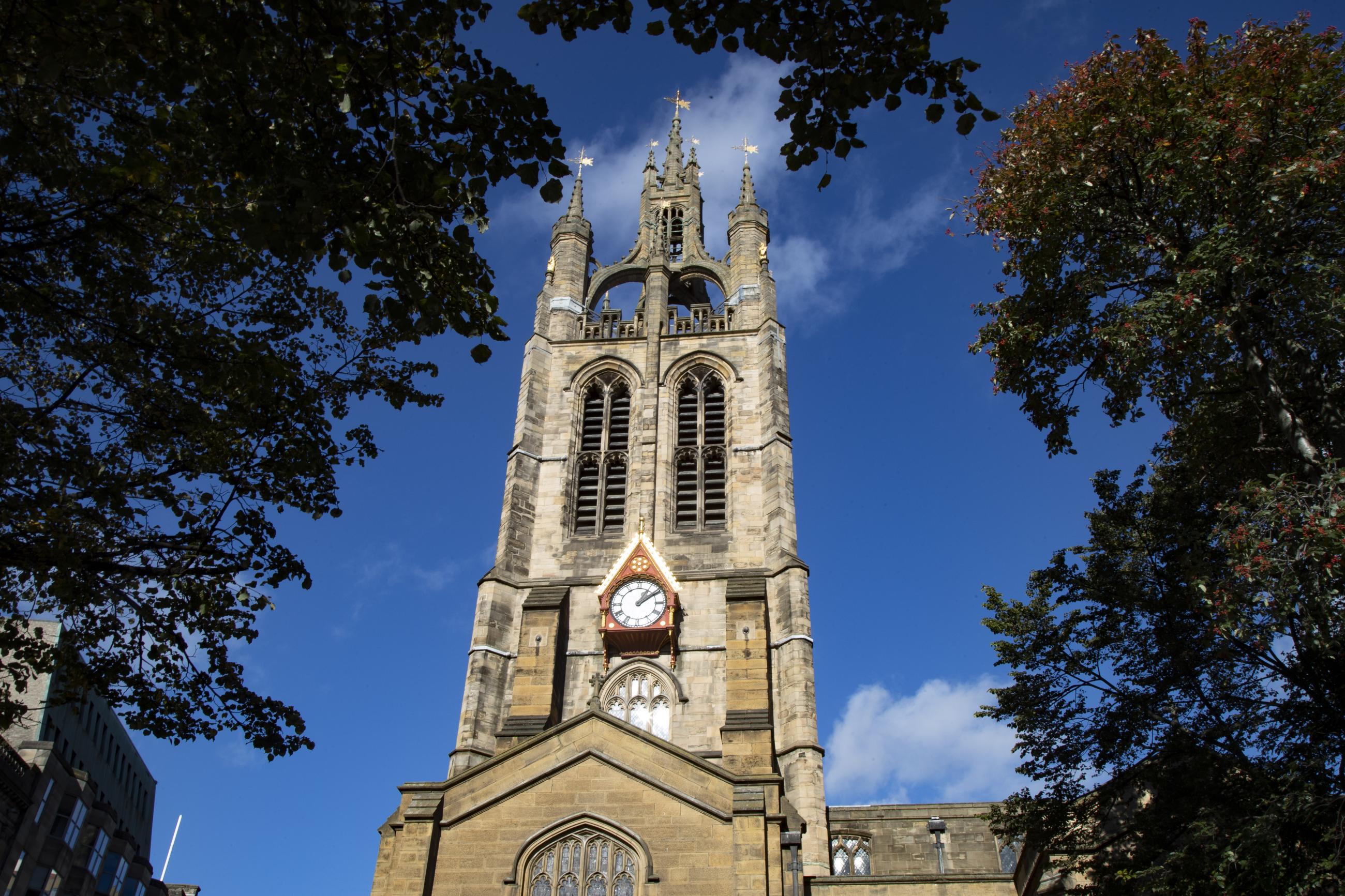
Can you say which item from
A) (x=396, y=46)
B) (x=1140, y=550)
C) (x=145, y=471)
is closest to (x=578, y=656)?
(x=1140, y=550)

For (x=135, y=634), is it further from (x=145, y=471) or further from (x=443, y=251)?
(x=443, y=251)

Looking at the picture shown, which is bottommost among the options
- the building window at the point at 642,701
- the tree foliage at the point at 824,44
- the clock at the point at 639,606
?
the tree foliage at the point at 824,44

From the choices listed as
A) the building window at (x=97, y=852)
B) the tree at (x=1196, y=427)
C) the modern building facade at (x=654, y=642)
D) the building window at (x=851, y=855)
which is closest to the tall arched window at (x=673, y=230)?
the modern building facade at (x=654, y=642)

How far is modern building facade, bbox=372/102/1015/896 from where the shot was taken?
59.5 feet

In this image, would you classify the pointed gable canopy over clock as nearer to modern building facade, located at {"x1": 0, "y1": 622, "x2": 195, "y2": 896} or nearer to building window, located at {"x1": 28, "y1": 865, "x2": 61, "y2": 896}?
modern building facade, located at {"x1": 0, "y1": 622, "x2": 195, "y2": 896}

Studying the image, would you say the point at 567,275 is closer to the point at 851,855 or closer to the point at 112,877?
the point at 851,855

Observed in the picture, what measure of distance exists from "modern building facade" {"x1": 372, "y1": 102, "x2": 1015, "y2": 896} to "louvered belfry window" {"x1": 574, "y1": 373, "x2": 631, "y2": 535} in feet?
0.23

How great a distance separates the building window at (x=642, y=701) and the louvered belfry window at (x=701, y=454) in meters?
5.54

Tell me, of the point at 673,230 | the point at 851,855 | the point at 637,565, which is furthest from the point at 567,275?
the point at 851,855

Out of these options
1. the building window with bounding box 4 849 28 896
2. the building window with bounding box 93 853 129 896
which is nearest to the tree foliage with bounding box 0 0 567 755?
the building window with bounding box 4 849 28 896

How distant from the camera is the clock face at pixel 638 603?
28984 mm

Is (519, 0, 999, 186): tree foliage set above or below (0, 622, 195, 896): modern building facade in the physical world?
below

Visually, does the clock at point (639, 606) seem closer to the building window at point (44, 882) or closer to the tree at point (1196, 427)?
the tree at point (1196, 427)

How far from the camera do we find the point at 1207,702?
46.0ft
